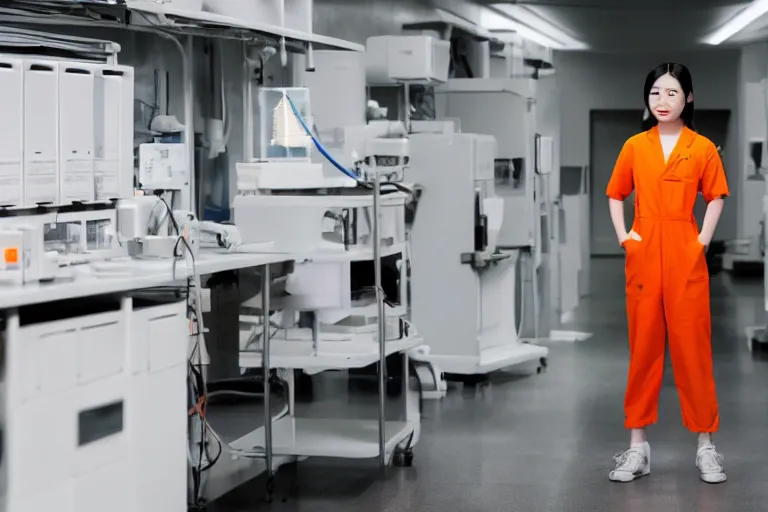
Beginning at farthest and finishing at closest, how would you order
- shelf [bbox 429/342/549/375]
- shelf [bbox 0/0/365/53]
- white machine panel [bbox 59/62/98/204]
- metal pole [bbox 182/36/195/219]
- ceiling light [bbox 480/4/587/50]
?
ceiling light [bbox 480/4/587/50], shelf [bbox 429/342/549/375], metal pole [bbox 182/36/195/219], shelf [bbox 0/0/365/53], white machine panel [bbox 59/62/98/204]

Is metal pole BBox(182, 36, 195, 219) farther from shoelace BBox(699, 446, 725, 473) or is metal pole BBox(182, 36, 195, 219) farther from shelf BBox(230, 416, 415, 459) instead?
shoelace BBox(699, 446, 725, 473)

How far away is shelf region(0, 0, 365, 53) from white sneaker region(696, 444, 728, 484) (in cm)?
194

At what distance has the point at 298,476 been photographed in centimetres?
418

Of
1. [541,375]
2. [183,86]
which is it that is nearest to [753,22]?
[541,375]

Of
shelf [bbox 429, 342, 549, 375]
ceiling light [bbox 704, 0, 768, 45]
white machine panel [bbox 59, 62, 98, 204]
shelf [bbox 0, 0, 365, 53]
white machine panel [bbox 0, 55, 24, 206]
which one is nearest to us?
white machine panel [bbox 0, 55, 24, 206]

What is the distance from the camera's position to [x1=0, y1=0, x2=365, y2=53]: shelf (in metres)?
3.51

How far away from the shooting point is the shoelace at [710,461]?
405cm

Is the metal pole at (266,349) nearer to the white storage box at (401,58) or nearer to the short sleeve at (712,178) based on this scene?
the short sleeve at (712,178)

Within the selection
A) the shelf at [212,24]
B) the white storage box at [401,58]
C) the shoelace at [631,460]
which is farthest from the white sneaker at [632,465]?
the white storage box at [401,58]

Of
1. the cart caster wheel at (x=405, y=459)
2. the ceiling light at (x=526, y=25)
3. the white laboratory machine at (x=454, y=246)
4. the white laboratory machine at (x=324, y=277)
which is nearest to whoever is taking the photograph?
the white laboratory machine at (x=324, y=277)

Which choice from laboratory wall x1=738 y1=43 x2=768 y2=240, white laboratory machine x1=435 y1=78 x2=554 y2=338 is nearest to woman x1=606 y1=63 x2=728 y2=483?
white laboratory machine x1=435 y1=78 x2=554 y2=338

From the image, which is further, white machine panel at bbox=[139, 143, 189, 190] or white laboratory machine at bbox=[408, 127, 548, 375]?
white laboratory machine at bbox=[408, 127, 548, 375]

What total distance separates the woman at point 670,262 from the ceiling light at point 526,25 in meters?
4.36

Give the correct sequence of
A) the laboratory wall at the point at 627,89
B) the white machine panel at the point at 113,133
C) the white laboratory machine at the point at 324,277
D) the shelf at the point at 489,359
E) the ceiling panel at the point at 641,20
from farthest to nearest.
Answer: the laboratory wall at the point at 627,89
the ceiling panel at the point at 641,20
the shelf at the point at 489,359
the white laboratory machine at the point at 324,277
the white machine panel at the point at 113,133
